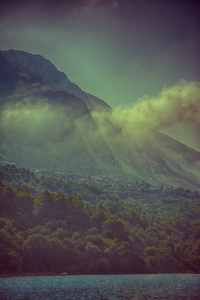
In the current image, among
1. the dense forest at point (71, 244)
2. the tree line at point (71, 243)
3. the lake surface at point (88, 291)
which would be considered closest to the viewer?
the lake surface at point (88, 291)

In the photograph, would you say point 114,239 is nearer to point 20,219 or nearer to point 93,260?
point 93,260

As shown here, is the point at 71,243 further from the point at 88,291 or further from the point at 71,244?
the point at 88,291

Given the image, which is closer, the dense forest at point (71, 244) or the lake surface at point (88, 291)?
the lake surface at point (88, 291)

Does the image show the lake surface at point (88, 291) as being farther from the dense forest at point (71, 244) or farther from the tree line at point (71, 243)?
the tree line at point (71, 243)

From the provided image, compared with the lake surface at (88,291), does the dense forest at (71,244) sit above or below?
above

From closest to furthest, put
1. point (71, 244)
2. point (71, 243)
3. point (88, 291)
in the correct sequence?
point (88, 291) → point (71, 244) → point (71, 243)

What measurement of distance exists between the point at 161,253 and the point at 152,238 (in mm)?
17049

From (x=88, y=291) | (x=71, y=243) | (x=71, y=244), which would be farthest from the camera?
(x=71, y=243)

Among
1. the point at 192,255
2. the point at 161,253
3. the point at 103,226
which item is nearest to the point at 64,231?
the point at 103,226

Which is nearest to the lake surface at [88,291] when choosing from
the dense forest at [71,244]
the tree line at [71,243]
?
the dense forest at [71,244]

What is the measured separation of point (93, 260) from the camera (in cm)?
13675

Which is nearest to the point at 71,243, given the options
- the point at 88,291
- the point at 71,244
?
the point at 71,244

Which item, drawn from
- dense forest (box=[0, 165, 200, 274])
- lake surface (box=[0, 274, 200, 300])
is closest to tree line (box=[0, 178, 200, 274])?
dense forest (box=[0, 165, 200, 274])

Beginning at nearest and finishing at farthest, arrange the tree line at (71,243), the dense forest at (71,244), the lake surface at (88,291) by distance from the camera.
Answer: the lake surface at (88,291)
the dense forest at (71,244)
the tree line at (71,243)
